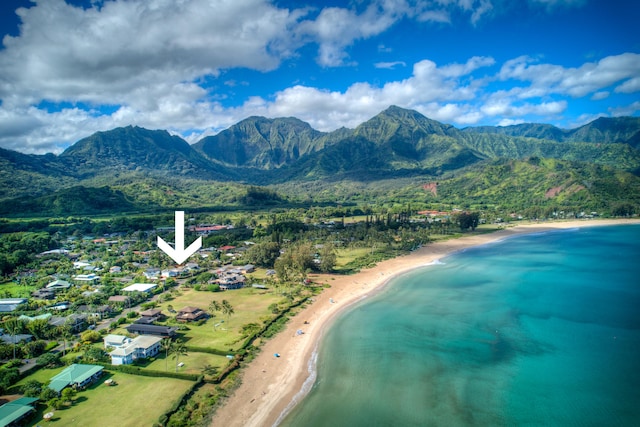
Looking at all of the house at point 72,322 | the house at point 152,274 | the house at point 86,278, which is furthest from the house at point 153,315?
the house at point 86,278

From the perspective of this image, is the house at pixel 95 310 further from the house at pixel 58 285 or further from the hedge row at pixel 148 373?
the hedge row at pixel 148 373

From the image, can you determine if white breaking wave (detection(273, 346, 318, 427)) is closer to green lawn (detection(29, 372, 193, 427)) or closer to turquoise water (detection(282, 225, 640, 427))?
turquoise water (detection(282, 225, 640, 427))

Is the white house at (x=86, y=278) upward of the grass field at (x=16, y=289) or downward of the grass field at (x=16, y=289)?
upward

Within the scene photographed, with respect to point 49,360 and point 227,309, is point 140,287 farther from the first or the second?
point 49,360

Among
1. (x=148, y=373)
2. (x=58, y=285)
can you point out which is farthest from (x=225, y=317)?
(x=58, y=285)

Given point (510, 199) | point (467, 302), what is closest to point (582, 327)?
point (467, 302)

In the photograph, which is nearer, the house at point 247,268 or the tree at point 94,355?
the tree at point 94,355

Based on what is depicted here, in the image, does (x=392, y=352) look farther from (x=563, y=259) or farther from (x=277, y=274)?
(x=563, y=259)
